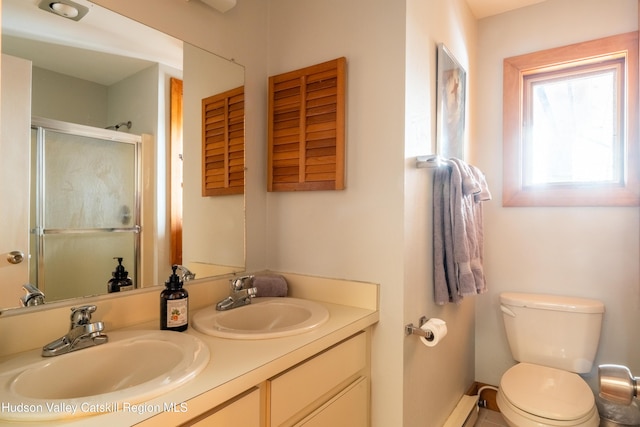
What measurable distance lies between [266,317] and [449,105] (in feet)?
4.23

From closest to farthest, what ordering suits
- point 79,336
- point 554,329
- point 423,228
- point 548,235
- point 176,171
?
1. point 79,336
2. point 176,171
3. point 423,228
4. point 554,329
5. point 548,235

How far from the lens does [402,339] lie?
131 cm

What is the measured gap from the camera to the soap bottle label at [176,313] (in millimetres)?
1066

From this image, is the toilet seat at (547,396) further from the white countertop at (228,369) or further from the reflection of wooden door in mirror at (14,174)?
the reflection of wooden door in mirror at (14,174)

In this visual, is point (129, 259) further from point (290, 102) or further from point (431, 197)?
point (431, 197)

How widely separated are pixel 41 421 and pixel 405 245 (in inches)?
42.9

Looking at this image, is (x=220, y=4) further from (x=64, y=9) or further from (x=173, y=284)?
(x=173, y=284)

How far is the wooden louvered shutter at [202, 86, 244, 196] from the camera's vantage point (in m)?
1.44

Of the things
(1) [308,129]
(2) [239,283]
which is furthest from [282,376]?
(1) [308,129]

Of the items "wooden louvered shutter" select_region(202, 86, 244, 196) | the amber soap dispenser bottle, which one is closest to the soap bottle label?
the amber soap dispenser bottle

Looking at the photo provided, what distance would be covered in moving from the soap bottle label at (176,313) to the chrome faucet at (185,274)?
0.82ft

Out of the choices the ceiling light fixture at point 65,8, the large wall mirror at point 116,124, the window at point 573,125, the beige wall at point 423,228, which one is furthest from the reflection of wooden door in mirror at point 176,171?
the window at point 573,125

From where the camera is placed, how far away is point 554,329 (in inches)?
70.9

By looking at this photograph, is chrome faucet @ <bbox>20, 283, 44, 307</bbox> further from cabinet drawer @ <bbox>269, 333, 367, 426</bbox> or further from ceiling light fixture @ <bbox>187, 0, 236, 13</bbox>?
ceiling light fixture @ <bbox>187, 0, 236, 13</bbox>
